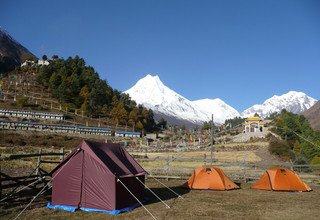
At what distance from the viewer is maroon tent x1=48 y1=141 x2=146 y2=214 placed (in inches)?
580

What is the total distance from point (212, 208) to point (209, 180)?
6797 mm

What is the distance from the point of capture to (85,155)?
15328mm

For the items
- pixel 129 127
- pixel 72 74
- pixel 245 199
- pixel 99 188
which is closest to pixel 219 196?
pixel 245 199

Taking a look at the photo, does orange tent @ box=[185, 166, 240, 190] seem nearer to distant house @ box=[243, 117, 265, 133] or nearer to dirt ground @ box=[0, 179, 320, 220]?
dirt ground @ box=[0, 179, 320, 220]

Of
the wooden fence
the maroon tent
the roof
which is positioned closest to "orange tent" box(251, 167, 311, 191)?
the roof

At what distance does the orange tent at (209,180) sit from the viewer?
22.2m

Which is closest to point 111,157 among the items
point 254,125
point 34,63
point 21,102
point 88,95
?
point 21,102

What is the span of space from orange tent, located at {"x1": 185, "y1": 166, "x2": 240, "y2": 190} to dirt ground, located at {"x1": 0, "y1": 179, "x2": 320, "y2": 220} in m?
1.40

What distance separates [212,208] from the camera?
51.4ft

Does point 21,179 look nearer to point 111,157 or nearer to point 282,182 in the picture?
point 111,157

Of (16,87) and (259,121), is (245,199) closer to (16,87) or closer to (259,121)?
(259,121)

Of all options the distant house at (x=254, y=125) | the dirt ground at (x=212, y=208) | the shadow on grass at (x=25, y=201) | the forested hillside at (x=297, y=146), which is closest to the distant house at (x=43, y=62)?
the distant house at (x=254, y=125)

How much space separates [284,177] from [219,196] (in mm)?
5562

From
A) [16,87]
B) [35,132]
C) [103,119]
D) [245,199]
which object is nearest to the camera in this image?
[245,199]
